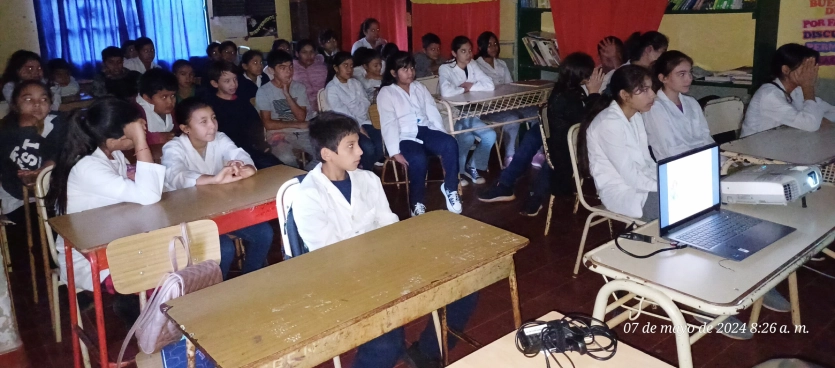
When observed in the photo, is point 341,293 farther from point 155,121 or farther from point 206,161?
point 155,121

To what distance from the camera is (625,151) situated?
2.56 m

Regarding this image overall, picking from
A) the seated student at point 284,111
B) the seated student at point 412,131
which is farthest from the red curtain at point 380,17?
the seated student at point 412,131

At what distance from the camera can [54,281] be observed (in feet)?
8.05

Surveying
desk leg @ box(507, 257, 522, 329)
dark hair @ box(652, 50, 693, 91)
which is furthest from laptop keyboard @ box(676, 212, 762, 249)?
dark hair @ box(652, 50, 693, 91)

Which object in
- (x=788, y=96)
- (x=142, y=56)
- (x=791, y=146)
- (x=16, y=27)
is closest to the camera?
(x=791, y=146)

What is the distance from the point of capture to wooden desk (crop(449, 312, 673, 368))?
4.00 ft

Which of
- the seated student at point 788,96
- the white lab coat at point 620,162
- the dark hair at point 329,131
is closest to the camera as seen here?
the dark hair at point 329,131

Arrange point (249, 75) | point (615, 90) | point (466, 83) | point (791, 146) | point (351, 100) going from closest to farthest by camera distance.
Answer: point (615, 90) → point (791, 146) → point (351, 100) → point (466, 83) → point (249, 75)

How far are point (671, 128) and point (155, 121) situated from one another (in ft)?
9.64

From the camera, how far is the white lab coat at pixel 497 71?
Answer: 205 inches

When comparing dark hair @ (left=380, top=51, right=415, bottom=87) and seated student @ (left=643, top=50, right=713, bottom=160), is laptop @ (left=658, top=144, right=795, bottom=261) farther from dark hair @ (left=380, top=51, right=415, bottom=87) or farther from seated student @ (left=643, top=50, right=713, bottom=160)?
dark hair @ (left=380, top=51, right=415, bottom=87)

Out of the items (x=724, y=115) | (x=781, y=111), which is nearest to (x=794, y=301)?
(x=781, y=111)

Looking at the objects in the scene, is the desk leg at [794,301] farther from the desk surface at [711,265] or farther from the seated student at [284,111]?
the seated student at [284,111]

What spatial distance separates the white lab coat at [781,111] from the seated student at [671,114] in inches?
16.3
